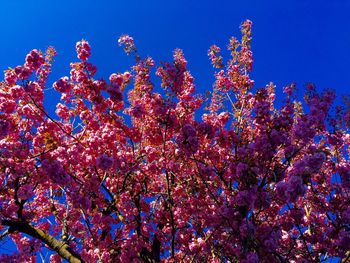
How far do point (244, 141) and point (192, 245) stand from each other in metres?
3.28

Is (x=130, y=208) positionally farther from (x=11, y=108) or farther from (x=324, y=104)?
(x=324, y=104)

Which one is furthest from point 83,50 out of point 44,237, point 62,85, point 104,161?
point 44,237

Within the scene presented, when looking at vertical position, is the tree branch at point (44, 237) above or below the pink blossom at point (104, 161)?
below

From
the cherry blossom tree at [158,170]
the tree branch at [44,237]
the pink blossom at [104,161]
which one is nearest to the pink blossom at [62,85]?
the cherry blossom tree at [158,170]

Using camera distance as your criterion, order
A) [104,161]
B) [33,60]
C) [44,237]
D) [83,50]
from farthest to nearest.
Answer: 1. [83,50]
2. [33,60]
3. [44,237]
4. [104,161]

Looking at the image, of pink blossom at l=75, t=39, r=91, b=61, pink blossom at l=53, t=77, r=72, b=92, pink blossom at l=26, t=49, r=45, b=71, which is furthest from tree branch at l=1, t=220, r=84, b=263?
pink blossom at l=75, t=39, r=91, b=61

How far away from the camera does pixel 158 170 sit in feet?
34.4

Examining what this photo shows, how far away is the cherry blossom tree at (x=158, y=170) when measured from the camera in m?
8.59

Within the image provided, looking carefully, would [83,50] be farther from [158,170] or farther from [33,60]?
[158,170]

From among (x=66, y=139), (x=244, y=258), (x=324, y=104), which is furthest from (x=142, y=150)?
(x=324, y=104)

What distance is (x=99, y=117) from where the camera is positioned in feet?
33.3

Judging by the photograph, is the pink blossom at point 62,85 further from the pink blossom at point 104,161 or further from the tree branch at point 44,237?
the tree branch at point 44,237

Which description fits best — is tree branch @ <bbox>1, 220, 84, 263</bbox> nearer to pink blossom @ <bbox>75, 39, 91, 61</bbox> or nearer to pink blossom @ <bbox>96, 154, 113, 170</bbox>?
pink blossom @ <bbox>96, 154, 113, 170</bbox>

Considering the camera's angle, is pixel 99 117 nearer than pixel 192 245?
No
